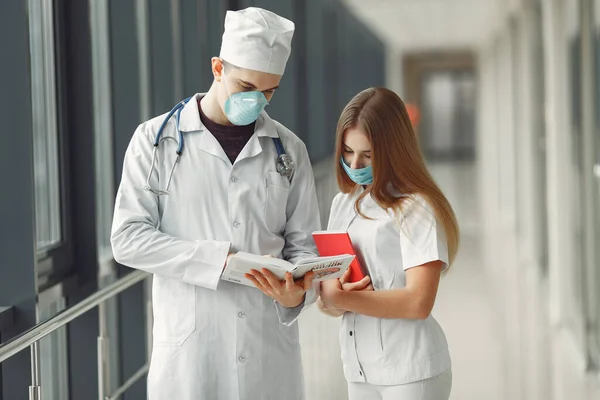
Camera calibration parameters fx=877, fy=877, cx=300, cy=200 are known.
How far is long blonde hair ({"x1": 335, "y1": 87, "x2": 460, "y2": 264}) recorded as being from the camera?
2.06 m

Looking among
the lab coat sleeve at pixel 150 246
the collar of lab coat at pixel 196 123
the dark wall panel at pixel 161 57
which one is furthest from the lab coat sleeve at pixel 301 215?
the dark wall panel at pixel 161 57

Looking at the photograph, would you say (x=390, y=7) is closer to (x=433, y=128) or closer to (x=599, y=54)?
(x=599, y=54)

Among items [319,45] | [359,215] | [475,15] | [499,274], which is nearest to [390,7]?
[475,15]

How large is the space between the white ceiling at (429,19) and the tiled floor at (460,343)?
371 centimetres

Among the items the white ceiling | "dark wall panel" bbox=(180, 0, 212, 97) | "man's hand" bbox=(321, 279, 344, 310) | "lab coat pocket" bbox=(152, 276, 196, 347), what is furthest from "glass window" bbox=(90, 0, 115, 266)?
the white ceiling

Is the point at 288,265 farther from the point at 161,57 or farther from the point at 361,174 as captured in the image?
the point at 161,57

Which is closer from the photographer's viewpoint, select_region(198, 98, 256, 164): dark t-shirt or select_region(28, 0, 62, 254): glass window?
select_region(198, 98, 256, 164): dark t-shirt

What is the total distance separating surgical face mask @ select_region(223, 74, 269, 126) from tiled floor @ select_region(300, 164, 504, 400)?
2140 mm

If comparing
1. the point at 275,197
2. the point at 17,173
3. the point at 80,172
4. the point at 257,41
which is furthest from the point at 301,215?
the point at 80,172

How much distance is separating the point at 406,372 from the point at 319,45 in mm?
6457

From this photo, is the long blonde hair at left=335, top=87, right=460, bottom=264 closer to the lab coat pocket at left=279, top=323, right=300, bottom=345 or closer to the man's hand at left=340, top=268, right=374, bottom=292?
the man's hand at left=340, top=268, right=374, bottom=292

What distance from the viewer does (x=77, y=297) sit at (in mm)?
3207

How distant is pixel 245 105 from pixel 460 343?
4111 millimetres

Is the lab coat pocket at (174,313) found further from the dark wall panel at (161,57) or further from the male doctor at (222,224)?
the dark wall panel at (161,57)
